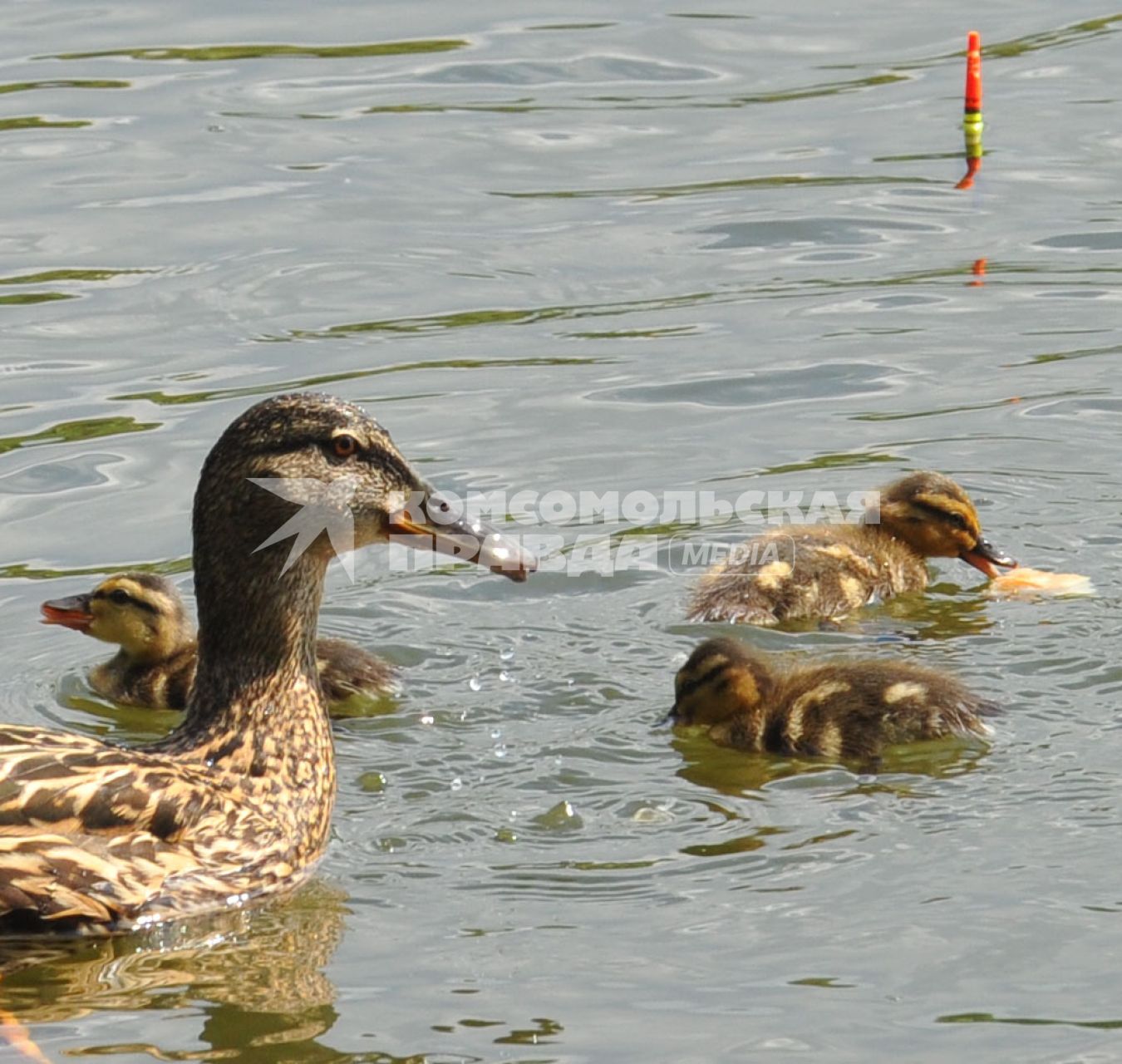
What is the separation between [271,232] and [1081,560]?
4.20 metres

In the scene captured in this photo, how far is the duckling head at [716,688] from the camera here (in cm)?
622

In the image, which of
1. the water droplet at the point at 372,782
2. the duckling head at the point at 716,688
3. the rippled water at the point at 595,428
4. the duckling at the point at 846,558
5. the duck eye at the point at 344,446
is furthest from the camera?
the duckling at the point at 846,558

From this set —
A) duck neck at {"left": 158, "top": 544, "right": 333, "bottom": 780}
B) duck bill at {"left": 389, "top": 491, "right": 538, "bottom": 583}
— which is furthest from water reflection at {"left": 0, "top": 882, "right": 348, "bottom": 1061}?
duck bill at {"left": 389, "top": 491, "right": 538, "bottom": 583}

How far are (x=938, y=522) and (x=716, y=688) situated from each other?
1310 mm

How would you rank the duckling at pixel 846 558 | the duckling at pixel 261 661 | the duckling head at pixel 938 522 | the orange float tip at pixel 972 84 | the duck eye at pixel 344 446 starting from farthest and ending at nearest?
the orange float tip at pixel 972 84
the duckling head at pixel 938 522
the duckling at pixel 846 558
the duck eye at pixel 344 446
the duckling at pixel 261 661

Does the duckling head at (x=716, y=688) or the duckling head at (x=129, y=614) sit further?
the duckling head at (x=129, y=614)

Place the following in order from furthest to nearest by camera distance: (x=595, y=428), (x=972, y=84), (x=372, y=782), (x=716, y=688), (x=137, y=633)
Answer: (x=972, y=84)
(x=595, y=428)
(x=137, y=633)
(x=716, y=688)
(x=372, y=782)

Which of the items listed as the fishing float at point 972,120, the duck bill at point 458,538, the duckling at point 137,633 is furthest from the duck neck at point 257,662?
the fishing float at point 972,120

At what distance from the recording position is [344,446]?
224 inches

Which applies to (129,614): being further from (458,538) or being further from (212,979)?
(212,979)

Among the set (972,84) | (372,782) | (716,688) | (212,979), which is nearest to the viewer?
(212,979)

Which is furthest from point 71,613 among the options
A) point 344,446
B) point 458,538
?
point 458,538

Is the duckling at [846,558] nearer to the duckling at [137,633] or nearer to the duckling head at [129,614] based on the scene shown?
the duckling at [137,633]

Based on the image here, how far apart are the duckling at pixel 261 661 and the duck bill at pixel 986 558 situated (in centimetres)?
203
